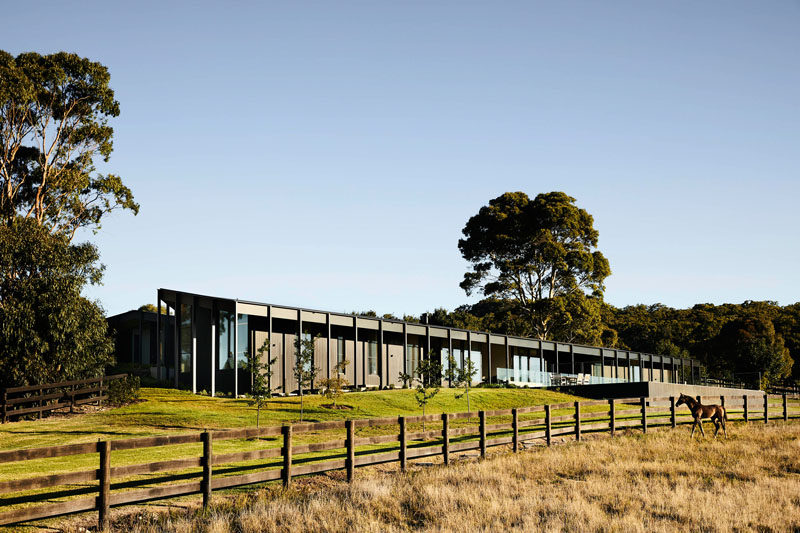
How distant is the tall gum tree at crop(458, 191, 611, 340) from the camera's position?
56.3 m

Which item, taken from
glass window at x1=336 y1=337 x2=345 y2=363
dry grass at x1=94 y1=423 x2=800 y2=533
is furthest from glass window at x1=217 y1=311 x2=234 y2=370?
dry grass at x1=94 y1=423 x2=800 y2=533

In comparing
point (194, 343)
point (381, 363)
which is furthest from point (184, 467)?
point (381, 363)

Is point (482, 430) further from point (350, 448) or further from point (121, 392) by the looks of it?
point (121, 392)

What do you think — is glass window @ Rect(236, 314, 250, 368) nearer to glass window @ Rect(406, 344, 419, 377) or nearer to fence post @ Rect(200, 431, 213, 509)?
glass window @ Rect(406, 344, 419, 377)

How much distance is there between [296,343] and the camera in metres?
25.8

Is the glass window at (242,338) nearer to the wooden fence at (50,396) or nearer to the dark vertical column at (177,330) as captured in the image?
the dark vertical column at (177,330)

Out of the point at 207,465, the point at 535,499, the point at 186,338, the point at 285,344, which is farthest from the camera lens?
the point at 285,344

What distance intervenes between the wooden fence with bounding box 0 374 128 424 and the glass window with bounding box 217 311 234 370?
5.52 metres

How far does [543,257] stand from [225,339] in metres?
31.7

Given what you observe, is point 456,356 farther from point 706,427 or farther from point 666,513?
point 666,513

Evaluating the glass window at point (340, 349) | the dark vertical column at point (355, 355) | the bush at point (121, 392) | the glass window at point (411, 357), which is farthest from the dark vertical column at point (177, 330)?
the glass window at point (411, 357)

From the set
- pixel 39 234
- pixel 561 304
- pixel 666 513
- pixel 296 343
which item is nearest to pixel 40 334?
pixel 39 234

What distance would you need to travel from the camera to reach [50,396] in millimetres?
25656

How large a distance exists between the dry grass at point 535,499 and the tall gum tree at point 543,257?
1554 inches
